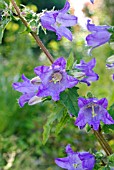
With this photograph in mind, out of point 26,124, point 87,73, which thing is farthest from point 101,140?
point 26,124

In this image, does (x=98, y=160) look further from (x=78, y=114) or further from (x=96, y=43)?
(x=96, y=43)

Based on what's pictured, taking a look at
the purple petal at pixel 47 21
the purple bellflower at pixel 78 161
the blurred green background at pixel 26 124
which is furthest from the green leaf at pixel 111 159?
the blurred green background at pixel 26 124

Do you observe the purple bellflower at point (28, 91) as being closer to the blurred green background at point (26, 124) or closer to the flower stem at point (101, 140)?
the flower stem at point (101, 140)

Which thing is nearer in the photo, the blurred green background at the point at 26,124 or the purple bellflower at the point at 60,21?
the purple bellflower at the point at 60,21

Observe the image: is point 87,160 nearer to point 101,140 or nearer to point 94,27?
point 101,140

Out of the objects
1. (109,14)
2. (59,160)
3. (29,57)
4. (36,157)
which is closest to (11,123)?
(36,157)

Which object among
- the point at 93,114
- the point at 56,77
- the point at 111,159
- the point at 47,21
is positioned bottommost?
the point at 111,159
